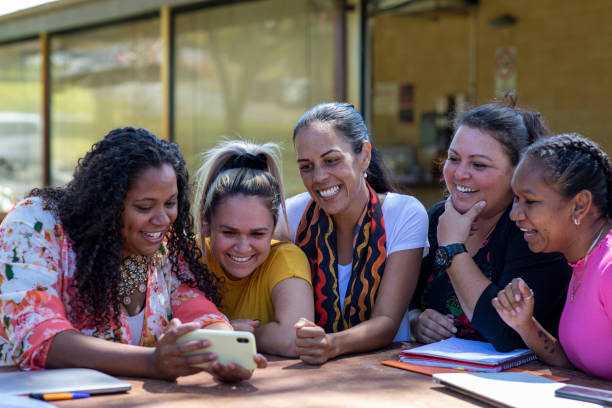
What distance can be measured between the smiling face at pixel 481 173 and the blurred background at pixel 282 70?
376 centimetres

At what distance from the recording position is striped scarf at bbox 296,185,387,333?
2.77 meters

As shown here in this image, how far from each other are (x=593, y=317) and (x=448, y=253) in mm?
577

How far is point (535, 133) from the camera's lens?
283 cm

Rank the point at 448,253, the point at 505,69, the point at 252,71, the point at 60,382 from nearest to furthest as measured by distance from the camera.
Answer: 1. the point at 60,382
2. the point at 448,253
3. the point at 252,71
4. the point at 505,69

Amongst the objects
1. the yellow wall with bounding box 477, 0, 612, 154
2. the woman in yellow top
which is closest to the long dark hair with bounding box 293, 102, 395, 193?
the woman in yellow top

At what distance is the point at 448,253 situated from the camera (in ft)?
8.62

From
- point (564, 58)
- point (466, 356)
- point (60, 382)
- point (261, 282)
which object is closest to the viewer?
point (60, 382)

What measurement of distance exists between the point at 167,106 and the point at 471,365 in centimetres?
650

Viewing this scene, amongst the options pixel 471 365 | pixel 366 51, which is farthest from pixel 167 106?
pixel 471 365

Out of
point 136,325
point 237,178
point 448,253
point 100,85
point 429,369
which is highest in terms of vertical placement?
point 100,85

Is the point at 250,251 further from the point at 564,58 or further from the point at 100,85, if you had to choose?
the point at 100,85

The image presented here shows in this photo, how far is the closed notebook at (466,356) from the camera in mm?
2291

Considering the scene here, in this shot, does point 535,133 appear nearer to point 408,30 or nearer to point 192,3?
point 192,3

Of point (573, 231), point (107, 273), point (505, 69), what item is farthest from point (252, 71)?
point (573, 231)
